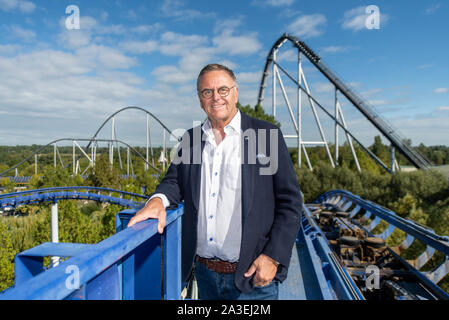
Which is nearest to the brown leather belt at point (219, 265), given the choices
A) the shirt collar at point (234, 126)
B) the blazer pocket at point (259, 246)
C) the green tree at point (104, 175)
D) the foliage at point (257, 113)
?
the blazer pocket at point (259, 246)

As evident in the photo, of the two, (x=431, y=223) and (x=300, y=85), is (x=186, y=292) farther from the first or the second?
(x=300, y=85)

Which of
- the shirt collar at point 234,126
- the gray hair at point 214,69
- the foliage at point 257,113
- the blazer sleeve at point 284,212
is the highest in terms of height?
the foliage at point 257,113

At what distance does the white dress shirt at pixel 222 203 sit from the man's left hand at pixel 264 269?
0.15m

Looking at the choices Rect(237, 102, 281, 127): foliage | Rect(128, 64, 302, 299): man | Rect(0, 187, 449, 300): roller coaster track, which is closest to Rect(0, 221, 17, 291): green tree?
Rect(0, 187, 449, 300): roller coaster track

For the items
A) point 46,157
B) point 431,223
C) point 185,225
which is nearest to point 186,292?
point 185,225

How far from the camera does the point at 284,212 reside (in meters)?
1.26

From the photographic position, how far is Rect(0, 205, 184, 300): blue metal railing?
1.89 ft

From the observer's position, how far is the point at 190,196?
4.64ft

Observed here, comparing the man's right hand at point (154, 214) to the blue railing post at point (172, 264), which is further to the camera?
the blue railing post at point (172, 264)

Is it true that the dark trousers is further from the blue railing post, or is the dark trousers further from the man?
the blue railing post

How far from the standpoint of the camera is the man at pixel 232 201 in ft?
4.11

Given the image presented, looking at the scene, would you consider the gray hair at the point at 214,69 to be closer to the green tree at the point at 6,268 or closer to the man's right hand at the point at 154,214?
the man's right hand at the point at 154,214

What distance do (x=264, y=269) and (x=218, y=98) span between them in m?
0.80

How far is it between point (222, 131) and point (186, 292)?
1.01 m
